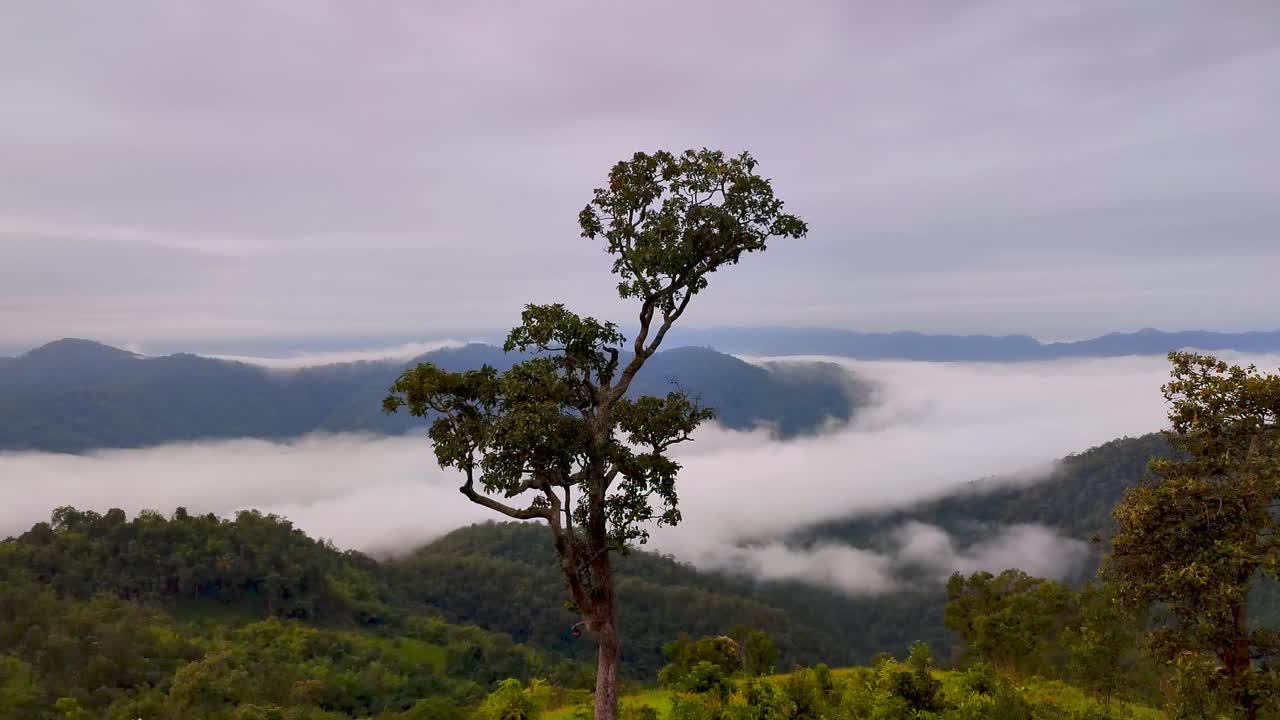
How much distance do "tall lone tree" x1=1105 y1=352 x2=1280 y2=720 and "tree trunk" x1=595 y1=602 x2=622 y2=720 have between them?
10.4 m

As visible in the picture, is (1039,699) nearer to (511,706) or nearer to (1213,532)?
(1213,532)

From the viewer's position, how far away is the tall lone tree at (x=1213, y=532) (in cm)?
1219

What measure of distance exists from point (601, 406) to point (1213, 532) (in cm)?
1207

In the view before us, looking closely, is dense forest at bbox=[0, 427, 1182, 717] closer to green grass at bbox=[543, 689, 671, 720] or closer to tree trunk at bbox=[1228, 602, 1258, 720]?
green grass at bbox=[543, 689, 671, 720]

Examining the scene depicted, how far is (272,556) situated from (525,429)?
4967 inches

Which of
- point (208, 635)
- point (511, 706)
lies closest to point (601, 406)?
point (511, 706)

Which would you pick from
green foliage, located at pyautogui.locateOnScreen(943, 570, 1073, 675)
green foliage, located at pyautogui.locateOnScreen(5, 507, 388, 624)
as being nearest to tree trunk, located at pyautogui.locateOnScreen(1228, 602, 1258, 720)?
green foliage, located at pyautogui.locateOnScreen(943, 570, 1073, 675)

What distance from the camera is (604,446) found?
14133 millimetres

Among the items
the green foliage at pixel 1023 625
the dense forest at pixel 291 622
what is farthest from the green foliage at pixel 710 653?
the green foliage at pixel 1023 625

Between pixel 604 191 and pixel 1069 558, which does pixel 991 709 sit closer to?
pixel 604 191

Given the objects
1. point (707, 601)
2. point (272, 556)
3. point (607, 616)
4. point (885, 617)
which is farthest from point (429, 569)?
point (607, 616)

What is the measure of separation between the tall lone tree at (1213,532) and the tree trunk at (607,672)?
411 inches

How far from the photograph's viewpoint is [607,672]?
14.7 m

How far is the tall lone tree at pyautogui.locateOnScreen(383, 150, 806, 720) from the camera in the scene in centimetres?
1364
